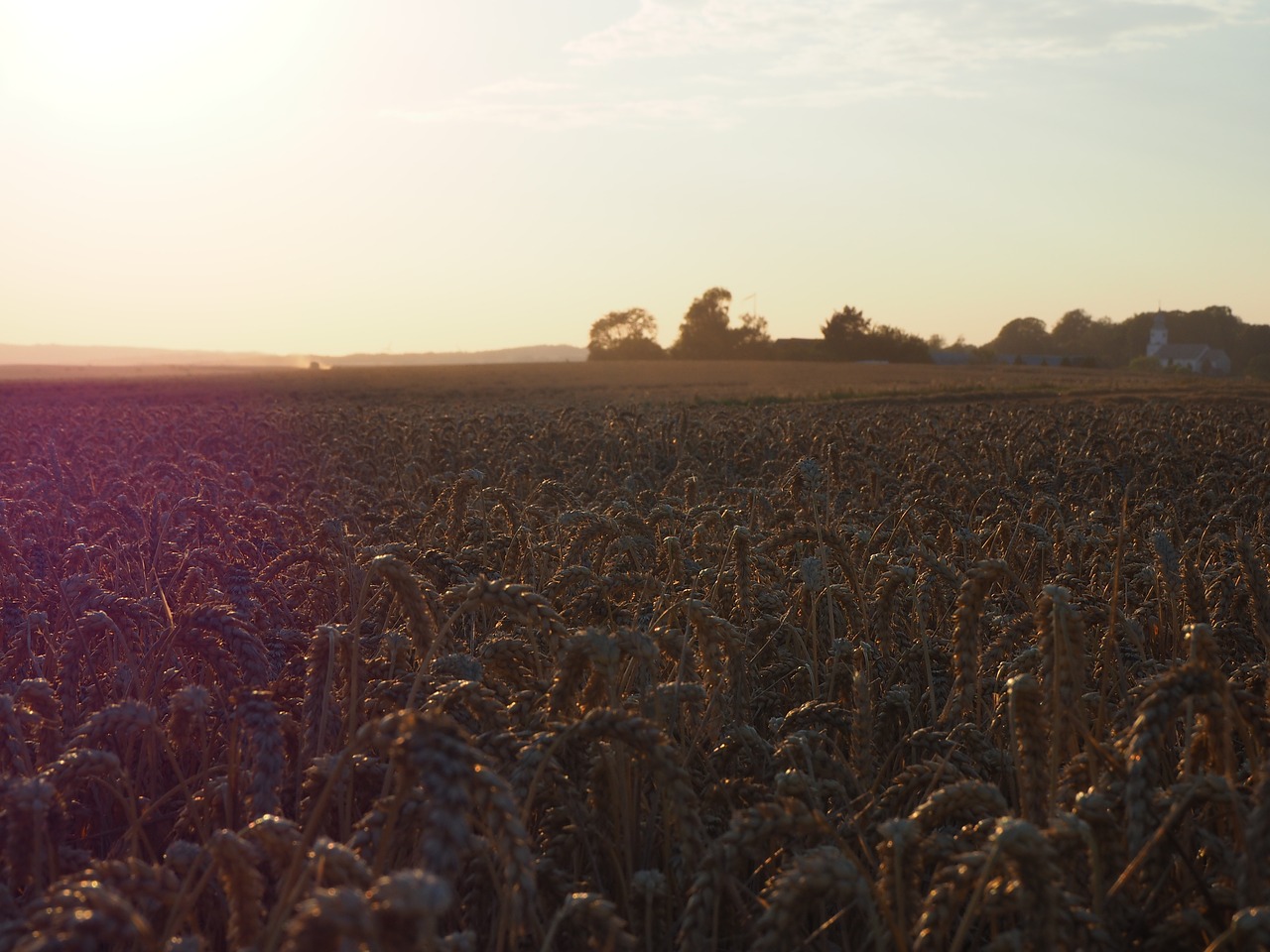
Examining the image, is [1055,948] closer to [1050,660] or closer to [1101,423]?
[1050,660]

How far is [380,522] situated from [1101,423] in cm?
1129

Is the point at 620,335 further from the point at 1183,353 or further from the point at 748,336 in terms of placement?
the point at 1183,353

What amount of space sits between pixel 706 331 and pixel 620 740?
119 metres

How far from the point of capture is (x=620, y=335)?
13212 cm

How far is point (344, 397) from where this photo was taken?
1592 inches

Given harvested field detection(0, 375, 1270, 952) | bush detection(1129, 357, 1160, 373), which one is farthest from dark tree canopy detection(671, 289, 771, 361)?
harvested field detection(0, 375, 1270, 952)

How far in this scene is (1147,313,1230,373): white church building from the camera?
134875mm

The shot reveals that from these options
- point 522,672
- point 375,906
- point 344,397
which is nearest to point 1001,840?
point 375,906

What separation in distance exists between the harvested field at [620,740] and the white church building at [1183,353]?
140 m

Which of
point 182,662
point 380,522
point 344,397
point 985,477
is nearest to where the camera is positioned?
point 182,662

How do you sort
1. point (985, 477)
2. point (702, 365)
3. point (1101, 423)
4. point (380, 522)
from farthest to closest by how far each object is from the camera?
point (702, 365) → point (1101, 423) → point (985, 477) → point (380, 522)

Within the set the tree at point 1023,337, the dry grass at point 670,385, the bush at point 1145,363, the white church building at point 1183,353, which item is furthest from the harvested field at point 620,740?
the tree at point 1023,337

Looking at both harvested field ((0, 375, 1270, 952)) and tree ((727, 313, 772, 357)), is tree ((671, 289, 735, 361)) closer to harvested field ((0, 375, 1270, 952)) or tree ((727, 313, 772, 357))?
tree ((727, 313, 772, 357))

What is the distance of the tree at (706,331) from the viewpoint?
117688 mm
